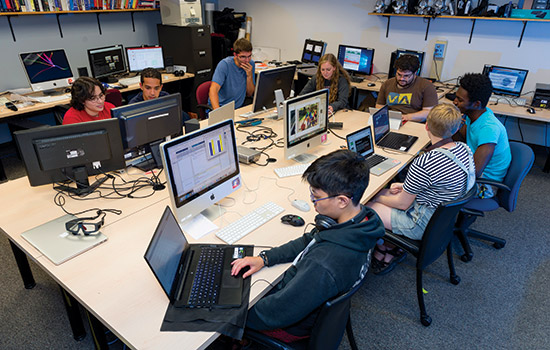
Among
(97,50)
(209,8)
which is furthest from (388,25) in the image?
(97,50)

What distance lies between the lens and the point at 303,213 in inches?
77.6

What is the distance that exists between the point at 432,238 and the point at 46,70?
14.7 ft

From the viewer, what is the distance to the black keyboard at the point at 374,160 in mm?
2592

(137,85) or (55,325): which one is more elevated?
(137,85)

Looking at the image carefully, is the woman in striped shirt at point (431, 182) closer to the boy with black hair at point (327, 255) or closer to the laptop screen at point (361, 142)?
the laptop screen at point (361, 142)

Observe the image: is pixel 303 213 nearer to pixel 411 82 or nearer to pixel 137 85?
pixel 411 82

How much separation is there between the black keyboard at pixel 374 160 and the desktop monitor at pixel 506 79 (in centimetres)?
260

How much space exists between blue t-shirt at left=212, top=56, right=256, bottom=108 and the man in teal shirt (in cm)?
213

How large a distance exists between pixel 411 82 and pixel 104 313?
334 centimetres

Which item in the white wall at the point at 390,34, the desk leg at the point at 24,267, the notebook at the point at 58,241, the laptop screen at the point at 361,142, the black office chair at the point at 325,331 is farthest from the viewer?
the white wall at the point at 390,34

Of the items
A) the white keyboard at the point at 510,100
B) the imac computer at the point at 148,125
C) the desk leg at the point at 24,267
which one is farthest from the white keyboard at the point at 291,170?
the white keyboard at the point at 510,100

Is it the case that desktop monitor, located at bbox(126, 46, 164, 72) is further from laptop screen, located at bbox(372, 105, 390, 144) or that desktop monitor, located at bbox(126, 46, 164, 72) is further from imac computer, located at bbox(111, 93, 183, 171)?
laptop screen, located at bbox(372, 105, 390, 144)

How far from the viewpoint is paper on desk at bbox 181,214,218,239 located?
1.77 m

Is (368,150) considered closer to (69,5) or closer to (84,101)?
(84,101)
